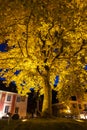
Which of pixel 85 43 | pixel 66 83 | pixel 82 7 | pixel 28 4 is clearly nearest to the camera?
pixel 28 4

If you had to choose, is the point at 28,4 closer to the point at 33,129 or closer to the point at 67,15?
the point at 67,15

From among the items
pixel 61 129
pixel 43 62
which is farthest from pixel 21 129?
pixel 43 62

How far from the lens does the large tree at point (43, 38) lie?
1427 centimetres

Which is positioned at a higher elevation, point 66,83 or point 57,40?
point 57,40

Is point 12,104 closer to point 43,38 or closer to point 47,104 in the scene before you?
point 47,104

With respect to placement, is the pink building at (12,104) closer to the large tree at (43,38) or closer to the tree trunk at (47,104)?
the large tree at (43,38)

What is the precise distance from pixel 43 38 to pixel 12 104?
32.5 meters

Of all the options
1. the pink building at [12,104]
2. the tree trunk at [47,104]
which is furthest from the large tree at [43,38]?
Result: the pink building at [12,104]

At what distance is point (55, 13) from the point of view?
14.6m

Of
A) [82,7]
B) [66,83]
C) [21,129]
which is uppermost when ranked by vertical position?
[82,7]

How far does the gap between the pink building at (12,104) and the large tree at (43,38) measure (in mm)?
Result: 24739

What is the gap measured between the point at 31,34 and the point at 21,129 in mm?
9062

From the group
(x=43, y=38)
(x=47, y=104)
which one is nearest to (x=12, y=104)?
(x=47, y=104)

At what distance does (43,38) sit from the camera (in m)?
18.8
